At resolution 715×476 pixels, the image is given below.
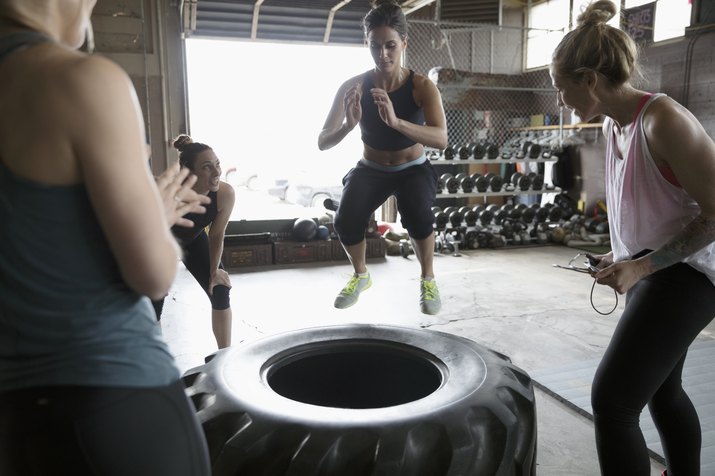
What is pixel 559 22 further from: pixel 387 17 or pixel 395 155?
pixel 387 17

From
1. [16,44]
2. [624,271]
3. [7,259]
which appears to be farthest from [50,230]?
[624,271]

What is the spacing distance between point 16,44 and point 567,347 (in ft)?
12.2

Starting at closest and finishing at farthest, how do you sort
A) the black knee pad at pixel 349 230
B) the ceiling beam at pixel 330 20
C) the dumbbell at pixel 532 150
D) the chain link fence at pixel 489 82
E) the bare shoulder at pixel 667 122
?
the bare shoulder at pixel 667 122
the black knee pad at pixel 349 230
the ceiling beam at pixel 330 20
the dumbbell at pixel 532 150
the chain link fence at pixel 489 82

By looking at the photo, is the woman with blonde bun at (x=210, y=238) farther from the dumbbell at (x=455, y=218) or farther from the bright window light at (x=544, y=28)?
the bright window light at (x=544, y=28)

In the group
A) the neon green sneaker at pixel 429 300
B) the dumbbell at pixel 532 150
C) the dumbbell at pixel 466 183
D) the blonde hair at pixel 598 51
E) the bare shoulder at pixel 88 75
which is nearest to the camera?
the bare shoulder at pixel 88 75

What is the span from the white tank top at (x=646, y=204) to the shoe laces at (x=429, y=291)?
155cm

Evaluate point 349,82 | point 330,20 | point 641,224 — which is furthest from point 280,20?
point 641,224

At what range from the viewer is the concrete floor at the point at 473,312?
2.81 m

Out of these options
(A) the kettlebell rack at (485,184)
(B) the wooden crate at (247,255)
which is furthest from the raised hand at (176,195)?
(A) the kettlebell rack at (485,184)

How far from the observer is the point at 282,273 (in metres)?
6.27

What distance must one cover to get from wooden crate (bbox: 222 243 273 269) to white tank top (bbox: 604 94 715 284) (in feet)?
17.4

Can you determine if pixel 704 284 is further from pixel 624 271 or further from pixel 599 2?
pixel 599 2

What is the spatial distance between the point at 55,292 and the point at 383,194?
2.31 metres

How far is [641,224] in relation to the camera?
5.36 ft
